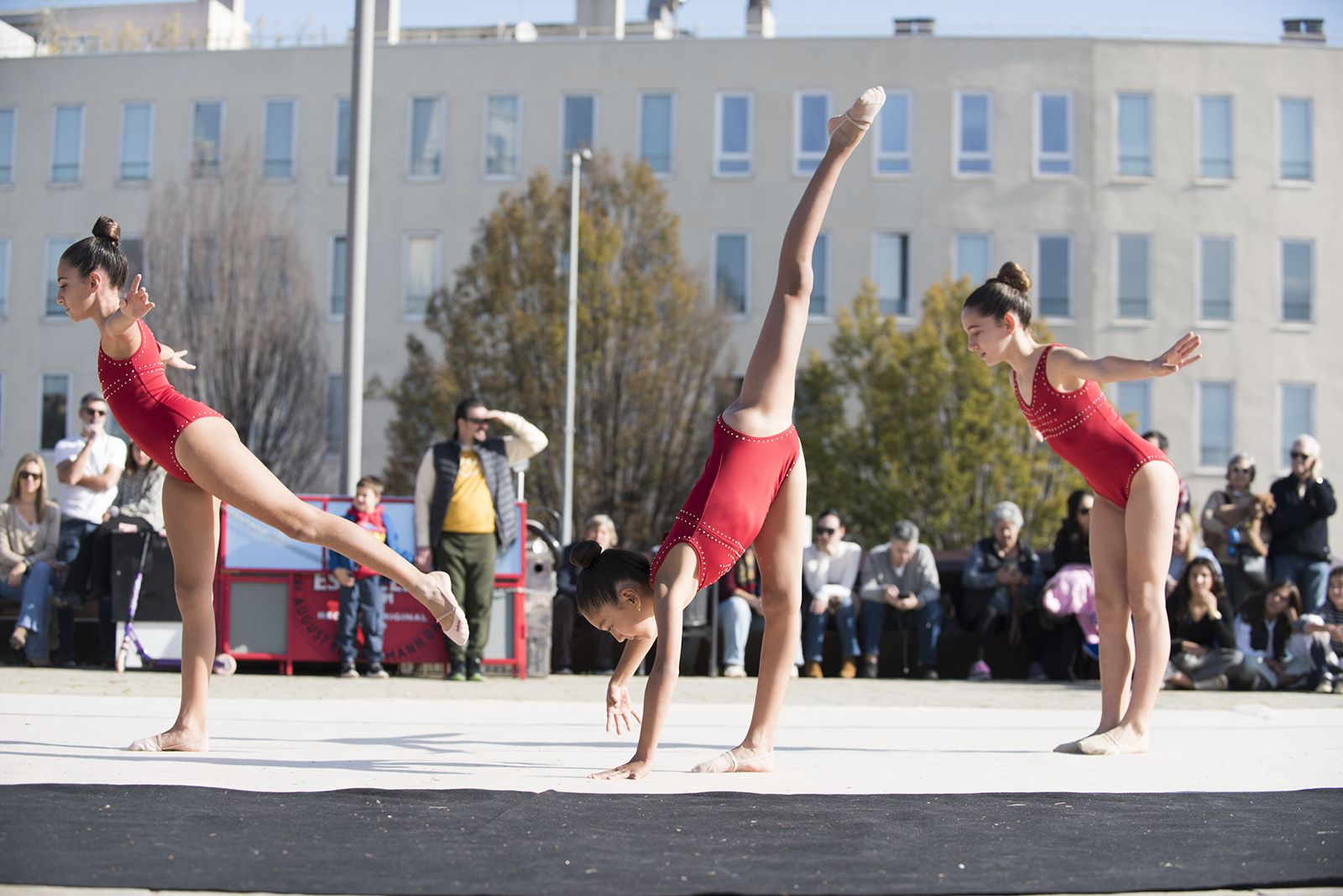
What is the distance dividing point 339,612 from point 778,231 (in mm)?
26613

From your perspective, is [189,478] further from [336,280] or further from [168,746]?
[336,280]

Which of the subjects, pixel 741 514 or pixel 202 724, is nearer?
pixel 741 514

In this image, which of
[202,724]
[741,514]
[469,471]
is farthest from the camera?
[469,471]

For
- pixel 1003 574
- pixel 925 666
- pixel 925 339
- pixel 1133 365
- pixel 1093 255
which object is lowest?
pixel 925 666

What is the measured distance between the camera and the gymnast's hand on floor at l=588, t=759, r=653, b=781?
465 centimetres

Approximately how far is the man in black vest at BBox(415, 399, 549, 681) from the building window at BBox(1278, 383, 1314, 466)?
96.4 feet

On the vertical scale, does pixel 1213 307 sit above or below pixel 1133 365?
above

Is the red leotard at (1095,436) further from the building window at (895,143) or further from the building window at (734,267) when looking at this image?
the building window at (895,143)

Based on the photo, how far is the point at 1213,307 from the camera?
36.1 metres

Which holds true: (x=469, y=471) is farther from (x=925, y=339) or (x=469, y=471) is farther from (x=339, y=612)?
(x=925, y=339)

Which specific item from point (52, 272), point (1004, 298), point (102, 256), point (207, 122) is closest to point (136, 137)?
point (207, 122)

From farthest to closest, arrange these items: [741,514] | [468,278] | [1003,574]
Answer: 1. [468,278]
2. [1003,574]
3. [741,514]

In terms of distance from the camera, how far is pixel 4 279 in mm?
38594

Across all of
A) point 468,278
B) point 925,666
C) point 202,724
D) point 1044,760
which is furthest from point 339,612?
point 468,278
